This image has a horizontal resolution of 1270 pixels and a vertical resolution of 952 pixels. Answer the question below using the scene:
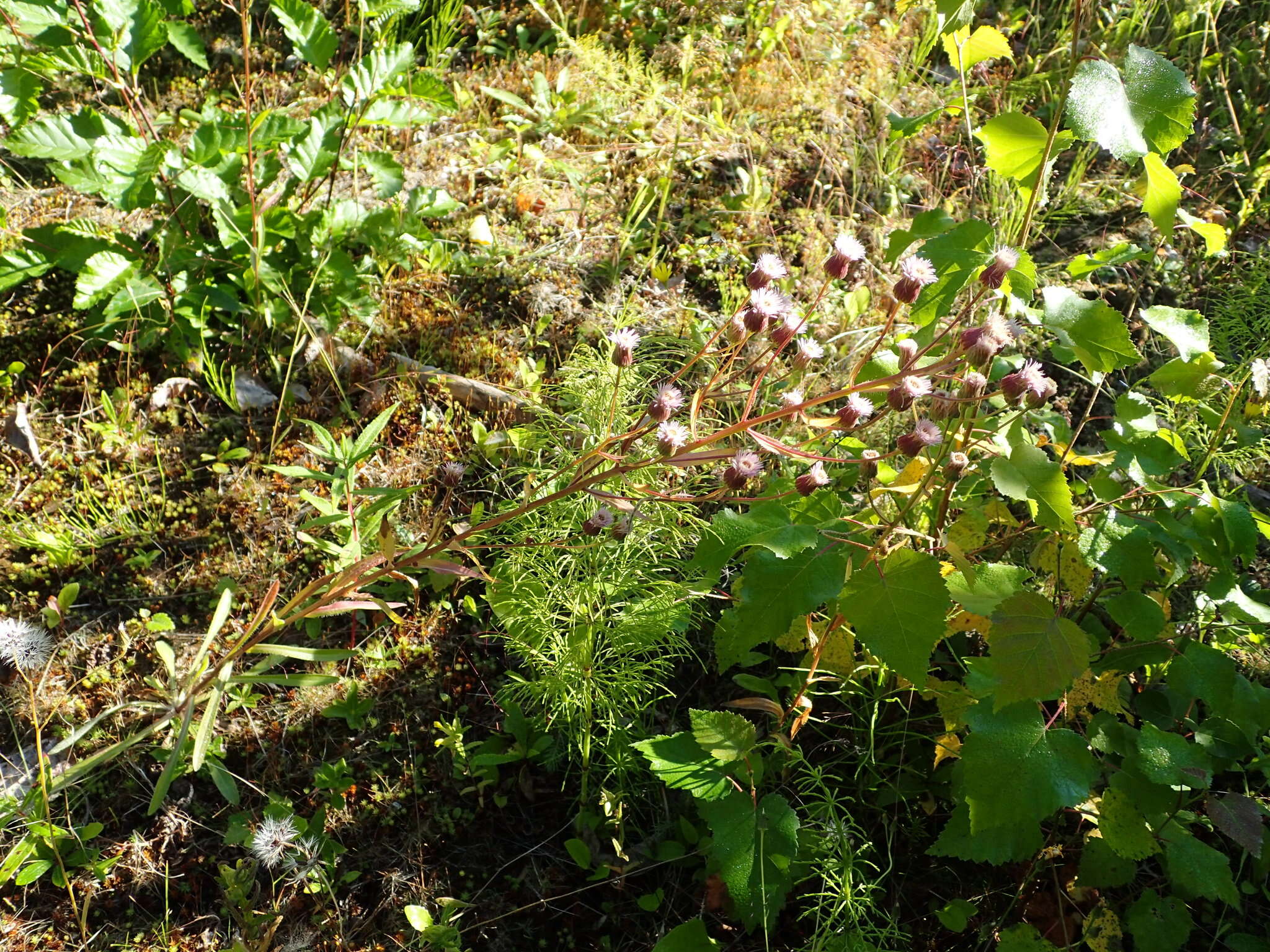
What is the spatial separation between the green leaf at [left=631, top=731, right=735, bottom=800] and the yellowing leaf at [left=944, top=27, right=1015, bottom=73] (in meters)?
1.42

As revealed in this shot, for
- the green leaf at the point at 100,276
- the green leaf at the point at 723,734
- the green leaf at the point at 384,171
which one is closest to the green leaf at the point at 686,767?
the green leaf at the point at 723,734

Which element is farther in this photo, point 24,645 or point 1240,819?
point 24,645

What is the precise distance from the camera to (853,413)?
1506 millimetres

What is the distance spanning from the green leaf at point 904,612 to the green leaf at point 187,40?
2193mm

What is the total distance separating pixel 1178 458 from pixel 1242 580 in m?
0.52

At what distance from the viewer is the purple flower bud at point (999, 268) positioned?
1536mm

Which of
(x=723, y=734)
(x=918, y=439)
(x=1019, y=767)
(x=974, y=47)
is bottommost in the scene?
(x=723, y=734)

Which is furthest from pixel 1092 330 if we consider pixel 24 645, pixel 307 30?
pixel 24 645

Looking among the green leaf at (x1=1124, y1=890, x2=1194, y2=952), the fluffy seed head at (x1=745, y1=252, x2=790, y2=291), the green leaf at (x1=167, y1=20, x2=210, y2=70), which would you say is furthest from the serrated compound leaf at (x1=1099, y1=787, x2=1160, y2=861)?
the green leaf at (x1=167, y1=20, x2=210, y2=70)

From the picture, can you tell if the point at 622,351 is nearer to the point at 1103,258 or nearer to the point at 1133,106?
the point at 1133,106

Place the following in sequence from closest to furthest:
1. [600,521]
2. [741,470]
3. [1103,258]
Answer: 1. [741,470]
2. [600,521]
3. [1103,258]

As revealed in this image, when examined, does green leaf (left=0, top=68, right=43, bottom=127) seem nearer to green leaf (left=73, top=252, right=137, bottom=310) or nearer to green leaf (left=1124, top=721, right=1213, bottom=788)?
green leaf (left=73, top=252, right=137, bottom=310)

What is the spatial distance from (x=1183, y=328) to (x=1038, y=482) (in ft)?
1.86

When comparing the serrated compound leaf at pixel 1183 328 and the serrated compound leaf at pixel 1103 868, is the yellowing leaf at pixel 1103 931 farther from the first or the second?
the serrated compound leaf at pixel 1183 328
